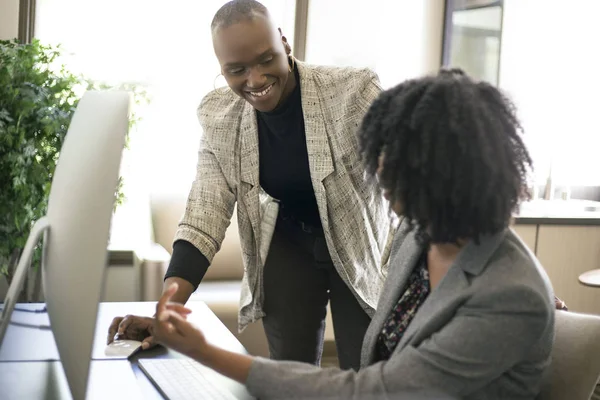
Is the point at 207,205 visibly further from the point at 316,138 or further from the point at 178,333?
the point at 178,333

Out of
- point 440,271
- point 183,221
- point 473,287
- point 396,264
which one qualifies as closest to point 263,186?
point 183,221

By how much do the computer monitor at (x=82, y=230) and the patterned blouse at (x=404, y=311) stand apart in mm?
533

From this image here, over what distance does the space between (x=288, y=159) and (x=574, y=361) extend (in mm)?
950

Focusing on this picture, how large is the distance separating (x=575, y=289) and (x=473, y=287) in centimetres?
296

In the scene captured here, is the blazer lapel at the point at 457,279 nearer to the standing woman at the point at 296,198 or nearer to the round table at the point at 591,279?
the standing woman at the point at 296,198

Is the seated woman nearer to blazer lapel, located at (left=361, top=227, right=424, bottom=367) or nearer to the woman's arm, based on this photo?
the woman's arm

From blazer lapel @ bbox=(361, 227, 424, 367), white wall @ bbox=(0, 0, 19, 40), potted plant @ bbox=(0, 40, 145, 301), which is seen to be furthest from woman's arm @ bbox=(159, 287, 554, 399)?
white wall @ bbox=(0, 0, 19, 40)

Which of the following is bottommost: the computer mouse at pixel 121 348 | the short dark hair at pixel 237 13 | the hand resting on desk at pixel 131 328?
the computer mouse at pixel 121 348

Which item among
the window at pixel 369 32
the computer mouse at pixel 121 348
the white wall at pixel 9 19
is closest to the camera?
the computer mouse at pixel 121 348

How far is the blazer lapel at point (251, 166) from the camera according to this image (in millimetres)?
1982

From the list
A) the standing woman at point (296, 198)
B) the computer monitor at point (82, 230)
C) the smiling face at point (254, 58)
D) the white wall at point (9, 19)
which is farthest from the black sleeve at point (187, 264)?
the white wall at point (9, 19)

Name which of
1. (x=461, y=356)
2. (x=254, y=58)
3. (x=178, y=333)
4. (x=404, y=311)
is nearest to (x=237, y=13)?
(x=254, y=58)

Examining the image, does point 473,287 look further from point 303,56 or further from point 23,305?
point 303,56

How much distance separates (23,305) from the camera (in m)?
1.88
